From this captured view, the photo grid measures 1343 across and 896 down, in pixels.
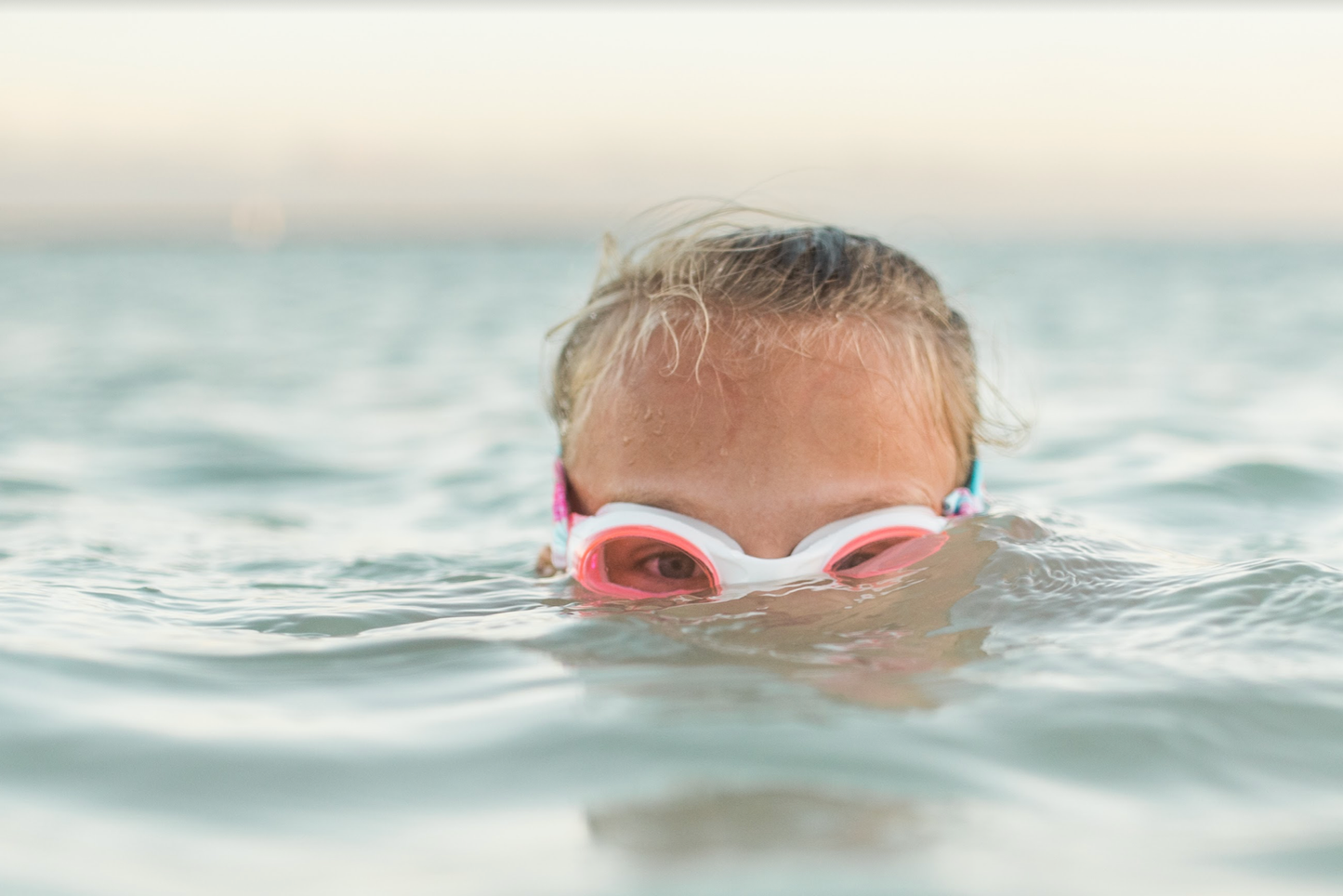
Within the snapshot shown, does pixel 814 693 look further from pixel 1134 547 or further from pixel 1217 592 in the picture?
Answer: pixel 1134 547

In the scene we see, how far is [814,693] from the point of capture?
208 cm

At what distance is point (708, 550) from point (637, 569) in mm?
332

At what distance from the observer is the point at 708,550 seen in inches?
110

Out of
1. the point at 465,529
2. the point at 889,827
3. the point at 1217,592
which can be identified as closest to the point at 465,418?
the point at 465,529

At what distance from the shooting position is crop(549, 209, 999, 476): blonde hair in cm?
311

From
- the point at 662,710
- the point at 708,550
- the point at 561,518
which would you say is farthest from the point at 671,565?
the point at 662,710

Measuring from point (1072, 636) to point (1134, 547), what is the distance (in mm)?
1246

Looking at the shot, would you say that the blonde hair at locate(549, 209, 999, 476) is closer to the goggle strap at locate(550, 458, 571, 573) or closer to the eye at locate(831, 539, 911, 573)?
the goggle strap at locate(550, 458, 571, 573)

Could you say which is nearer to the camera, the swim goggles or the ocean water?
the ocean water

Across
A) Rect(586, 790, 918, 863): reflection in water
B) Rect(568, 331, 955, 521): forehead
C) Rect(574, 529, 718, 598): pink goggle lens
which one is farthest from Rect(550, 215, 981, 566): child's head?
Rect(586, 790, 918, 863): reflection in water

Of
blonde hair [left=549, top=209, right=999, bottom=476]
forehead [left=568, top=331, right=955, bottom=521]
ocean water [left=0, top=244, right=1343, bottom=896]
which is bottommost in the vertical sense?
ocean water [left=0, top=244, right=1343, bottom=896]

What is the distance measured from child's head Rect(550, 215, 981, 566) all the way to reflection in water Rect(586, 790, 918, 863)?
121cm

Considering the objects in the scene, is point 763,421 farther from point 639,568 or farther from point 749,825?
point 749,825

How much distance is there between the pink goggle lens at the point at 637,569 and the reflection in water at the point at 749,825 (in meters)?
1.28
